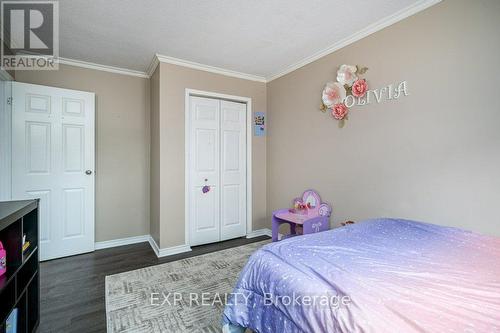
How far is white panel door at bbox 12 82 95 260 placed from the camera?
2803 mm

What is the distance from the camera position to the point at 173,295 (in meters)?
2.15

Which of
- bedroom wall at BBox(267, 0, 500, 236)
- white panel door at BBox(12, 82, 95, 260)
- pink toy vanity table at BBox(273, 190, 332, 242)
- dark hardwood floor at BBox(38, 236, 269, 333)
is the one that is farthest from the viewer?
white panel door at BBox(12, 82, 95, 260)

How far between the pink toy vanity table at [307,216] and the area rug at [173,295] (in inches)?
28.0

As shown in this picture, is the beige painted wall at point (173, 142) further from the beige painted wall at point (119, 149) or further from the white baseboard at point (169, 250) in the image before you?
the beige painted wall at point (119, 149)

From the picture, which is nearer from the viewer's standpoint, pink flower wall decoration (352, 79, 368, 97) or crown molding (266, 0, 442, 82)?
crown molding (266, 0, 442, 82)

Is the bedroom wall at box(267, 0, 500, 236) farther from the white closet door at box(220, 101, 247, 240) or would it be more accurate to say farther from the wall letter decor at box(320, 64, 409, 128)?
the white closet door at box(220, 101, 247, 240)

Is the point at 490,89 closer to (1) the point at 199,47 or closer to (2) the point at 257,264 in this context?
(2) the point at 257,264

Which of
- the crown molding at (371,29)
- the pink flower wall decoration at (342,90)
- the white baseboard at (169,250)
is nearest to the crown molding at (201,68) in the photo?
the crown molding at (371,29)

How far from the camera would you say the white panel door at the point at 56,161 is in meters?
2.80

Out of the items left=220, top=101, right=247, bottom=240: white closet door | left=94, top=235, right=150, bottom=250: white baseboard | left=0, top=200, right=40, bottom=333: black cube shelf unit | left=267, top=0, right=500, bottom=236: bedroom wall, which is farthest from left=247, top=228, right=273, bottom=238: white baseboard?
left=0, top=200, right=40, bottom=333: black cube shelf unit

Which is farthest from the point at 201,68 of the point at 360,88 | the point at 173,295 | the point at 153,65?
the point at 173,295

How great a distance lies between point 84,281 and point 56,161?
1509mm

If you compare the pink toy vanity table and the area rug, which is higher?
the pink toy vanity table

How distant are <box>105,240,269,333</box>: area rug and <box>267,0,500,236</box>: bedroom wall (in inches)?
57.9
